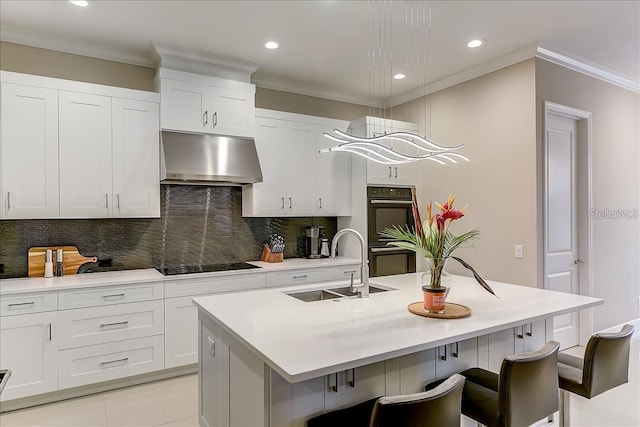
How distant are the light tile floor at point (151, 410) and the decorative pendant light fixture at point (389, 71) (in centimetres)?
207

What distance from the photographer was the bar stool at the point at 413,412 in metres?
1.34

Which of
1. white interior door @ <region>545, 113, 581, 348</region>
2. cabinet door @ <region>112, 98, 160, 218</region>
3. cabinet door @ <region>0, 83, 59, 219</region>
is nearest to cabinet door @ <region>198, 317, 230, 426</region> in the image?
cabinet door @ <region>112, 98, 160, 218</region>

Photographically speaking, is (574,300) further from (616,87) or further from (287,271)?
(616,87)

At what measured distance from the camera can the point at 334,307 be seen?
2250mm

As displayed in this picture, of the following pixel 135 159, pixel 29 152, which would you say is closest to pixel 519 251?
pixel 135 159

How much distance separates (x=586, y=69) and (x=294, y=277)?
3.60 meters

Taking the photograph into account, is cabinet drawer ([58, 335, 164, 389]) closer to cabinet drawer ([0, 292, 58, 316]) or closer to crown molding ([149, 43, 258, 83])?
cabinet drawer ([0, 292, 58, 316])

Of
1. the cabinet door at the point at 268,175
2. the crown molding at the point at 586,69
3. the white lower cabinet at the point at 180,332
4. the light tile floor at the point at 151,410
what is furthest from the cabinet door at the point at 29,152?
the crown molding at the point at 586,69

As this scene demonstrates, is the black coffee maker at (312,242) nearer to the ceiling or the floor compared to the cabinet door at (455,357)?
nearer to the ceiling

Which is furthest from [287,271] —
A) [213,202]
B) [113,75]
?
[113,75]

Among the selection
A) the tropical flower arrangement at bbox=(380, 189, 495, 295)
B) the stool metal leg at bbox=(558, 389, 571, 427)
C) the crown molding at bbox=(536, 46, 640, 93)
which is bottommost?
the stool metal leg at bbox=(558, 389, 571, 427)

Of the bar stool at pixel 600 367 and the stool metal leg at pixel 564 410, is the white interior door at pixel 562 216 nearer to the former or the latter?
the stool metal leg at pixel 564 410

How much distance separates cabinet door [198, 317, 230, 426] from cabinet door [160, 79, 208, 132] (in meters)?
1.91

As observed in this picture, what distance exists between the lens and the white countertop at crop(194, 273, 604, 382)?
4.95 ft
